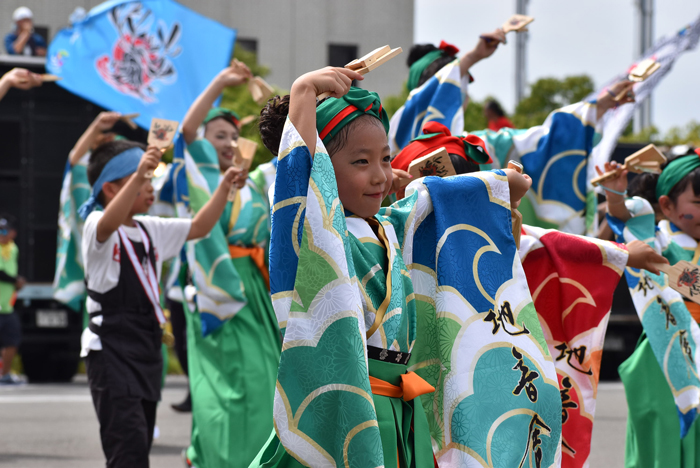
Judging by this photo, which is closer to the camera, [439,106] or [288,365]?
[288,365]

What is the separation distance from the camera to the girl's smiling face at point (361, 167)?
2262mm

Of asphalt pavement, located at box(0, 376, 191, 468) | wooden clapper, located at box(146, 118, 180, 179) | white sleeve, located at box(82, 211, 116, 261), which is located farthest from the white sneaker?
wooden clapper, located at box(146, 118, 180, 179)

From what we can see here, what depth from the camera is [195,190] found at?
478cm

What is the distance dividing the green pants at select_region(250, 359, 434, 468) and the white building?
1931 cm

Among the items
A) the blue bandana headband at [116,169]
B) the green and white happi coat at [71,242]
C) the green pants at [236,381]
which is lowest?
the green pants at [236,381]

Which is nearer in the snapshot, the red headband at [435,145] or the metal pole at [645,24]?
the red headband at [435,145]

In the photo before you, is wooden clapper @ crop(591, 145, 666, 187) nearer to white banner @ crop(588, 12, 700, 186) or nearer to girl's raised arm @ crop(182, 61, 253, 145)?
girl's raised arm @ crop(182, 61, 253, 145)

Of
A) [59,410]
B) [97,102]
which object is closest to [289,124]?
[59,410]

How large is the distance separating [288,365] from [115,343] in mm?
1859

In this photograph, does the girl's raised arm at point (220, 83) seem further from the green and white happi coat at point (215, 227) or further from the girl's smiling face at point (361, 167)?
the girl's smiling face at point (361, 167)

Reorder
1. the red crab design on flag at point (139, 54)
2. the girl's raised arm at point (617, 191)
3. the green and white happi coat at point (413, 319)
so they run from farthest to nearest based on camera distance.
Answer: the red crab design on flag at point (139, 54) < the girl's raised arm at point (617, 191) < the green and white happi coat at point (413, 319)

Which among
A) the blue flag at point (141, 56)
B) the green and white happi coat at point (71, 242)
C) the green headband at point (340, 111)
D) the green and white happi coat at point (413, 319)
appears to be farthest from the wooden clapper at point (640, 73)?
the blue flag at point (141, 56)

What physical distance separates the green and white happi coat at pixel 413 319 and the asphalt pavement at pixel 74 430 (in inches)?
123

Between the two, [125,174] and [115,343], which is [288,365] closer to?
[115,343]
